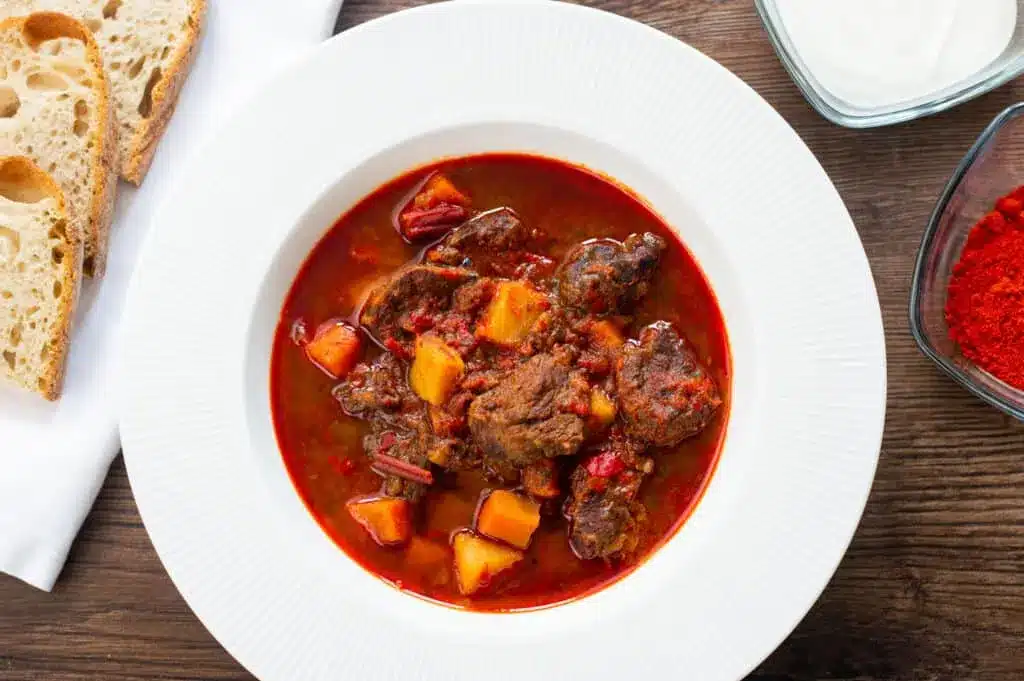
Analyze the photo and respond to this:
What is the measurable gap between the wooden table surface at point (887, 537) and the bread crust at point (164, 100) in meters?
0.87

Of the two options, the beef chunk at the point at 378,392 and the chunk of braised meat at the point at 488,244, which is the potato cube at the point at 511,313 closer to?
the chunk of braised meat at the point at 488,244

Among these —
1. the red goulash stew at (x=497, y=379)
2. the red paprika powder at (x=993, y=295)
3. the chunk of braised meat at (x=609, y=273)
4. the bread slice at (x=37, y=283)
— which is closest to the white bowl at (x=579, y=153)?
the red goulash stew at (x=497, y=379)

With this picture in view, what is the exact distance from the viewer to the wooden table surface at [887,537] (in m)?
3.88

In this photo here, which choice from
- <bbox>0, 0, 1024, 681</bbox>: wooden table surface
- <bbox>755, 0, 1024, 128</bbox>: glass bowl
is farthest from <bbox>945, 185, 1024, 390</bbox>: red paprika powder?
<bbox>755, 0, 1024, 128</bbox>: glass bowl

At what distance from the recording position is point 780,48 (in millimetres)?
3869

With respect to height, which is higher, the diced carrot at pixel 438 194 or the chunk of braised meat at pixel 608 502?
the diced carrot at pixel 438 194

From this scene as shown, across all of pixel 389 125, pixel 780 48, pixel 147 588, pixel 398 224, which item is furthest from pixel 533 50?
pixel 147 588

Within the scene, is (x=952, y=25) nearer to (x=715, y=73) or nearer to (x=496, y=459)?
(x=715, y=73)

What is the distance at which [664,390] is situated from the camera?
3.40 metres

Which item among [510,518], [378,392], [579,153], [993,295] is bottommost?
[510,518]

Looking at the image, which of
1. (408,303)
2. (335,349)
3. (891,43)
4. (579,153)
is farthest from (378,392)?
(891,43)

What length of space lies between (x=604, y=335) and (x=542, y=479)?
2.14ft

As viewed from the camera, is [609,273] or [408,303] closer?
[609,273]

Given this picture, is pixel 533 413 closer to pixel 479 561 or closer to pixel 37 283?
pixel 479 561
